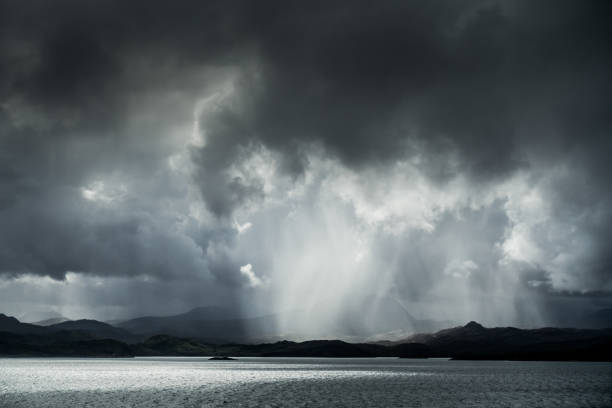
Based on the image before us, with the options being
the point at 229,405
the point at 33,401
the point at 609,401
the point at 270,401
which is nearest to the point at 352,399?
the point at 270,401

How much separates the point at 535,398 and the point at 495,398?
10.2 m

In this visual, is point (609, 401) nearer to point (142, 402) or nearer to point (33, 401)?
point (142, 402)

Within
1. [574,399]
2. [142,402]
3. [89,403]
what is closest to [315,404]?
[142,402]

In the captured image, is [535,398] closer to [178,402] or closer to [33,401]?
[178,402]

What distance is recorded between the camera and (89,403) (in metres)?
108

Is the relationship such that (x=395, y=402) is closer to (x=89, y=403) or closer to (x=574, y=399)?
(x=574, y=399)

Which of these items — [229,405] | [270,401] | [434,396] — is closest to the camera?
[229,405]

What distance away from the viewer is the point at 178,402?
4424 inches

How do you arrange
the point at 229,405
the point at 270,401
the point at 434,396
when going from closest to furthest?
the point at 229,405
the point at 270,401
the point at 434,396

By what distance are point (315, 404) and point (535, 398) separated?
57.9 meters

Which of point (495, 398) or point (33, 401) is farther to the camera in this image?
point (495, 398)

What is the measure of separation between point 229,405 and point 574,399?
85025 mm

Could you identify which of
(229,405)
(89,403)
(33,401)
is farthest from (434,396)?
(33,401)

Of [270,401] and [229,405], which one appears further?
[270,401]
